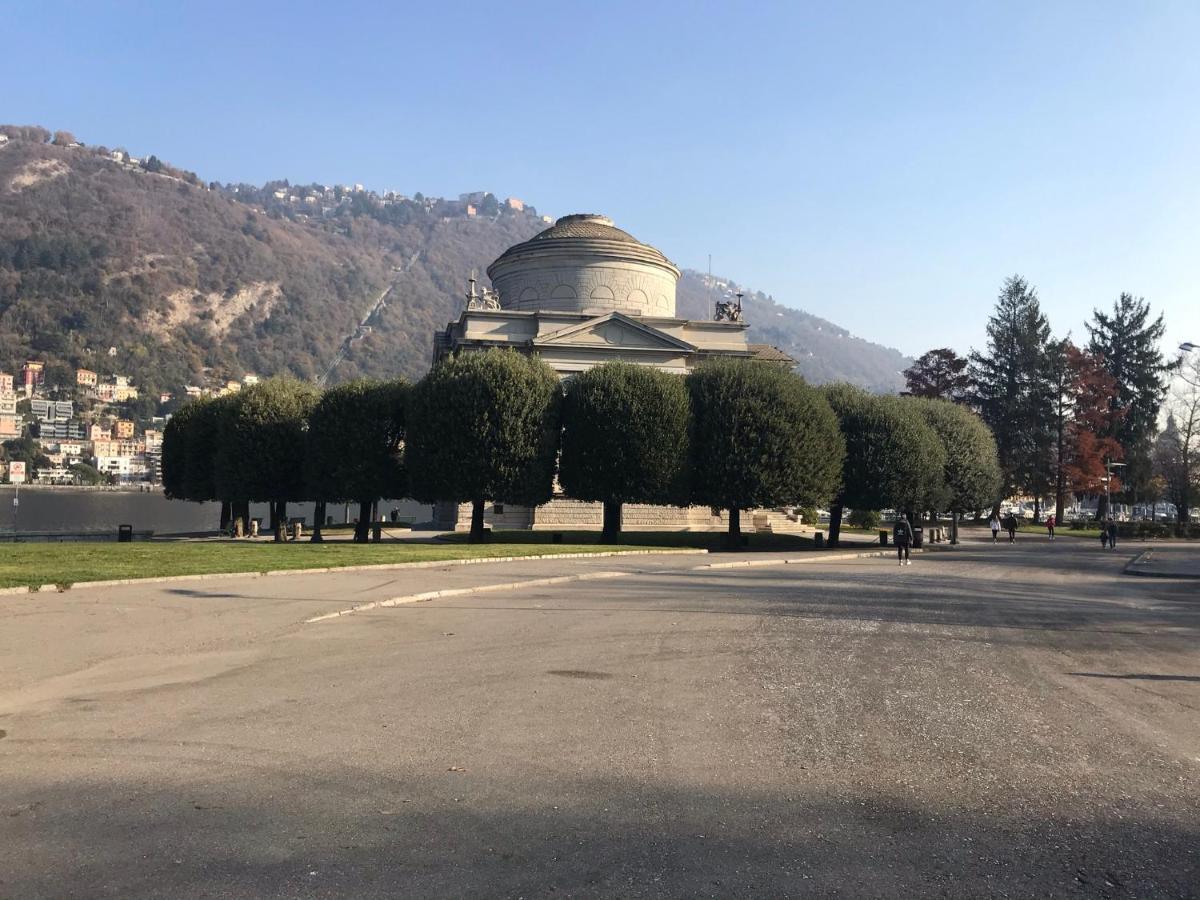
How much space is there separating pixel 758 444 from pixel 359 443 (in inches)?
690

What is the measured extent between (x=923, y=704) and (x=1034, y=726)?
3.60 ft

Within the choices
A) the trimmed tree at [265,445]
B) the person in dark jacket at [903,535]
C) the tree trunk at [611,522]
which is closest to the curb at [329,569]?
the tree trunk at [611,522]

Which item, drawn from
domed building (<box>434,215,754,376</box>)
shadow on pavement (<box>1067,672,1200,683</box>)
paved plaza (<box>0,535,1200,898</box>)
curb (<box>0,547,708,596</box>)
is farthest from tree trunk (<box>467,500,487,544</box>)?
shadow on pavement (<box>1067,672,1200,683</box>)

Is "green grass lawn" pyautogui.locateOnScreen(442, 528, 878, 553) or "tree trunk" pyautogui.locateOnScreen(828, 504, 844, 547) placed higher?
"tree trunk" pyautogui.locateOnScreen(828, 504, 844, 547)

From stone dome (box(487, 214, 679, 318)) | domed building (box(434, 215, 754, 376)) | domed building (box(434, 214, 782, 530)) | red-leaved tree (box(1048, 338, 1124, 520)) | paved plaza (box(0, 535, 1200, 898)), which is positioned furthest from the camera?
red-leaved tree (box(1048, 338, 1124, 520))

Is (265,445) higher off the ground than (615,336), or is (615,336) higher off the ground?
(615,336)

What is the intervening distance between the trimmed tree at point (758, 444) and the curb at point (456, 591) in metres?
15.1

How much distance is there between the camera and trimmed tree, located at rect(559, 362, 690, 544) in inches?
1507

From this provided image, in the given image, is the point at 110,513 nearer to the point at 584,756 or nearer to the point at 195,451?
the point at 195,451

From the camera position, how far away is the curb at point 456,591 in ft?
49.9

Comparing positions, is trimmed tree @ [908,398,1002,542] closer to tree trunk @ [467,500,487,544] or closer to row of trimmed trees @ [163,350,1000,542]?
row of trimmed trees @ [163,350,1000,542]

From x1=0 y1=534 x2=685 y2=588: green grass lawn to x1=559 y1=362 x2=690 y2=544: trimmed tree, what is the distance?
6779 millimetres

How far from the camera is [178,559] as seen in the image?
76.1ft

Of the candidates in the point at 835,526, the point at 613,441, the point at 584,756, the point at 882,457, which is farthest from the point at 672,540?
the point at 584,756
